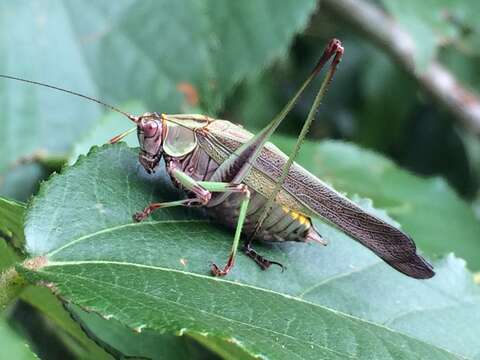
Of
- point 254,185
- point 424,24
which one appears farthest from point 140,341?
point 424,24

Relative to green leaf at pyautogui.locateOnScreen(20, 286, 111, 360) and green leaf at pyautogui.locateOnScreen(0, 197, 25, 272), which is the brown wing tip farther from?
green leaf at pyautogui.locateOnScreen(0, 197, 25, 272)

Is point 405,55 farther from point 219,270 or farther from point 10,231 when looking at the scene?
point 10,231

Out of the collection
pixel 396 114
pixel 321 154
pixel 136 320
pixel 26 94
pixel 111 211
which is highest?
pixel 396 114

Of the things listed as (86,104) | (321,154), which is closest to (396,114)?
(321,154)

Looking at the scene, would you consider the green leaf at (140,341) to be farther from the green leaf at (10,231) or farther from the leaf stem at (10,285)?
the leaf stem at (10,285)

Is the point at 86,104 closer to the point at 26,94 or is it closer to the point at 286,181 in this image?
the point at 26,94

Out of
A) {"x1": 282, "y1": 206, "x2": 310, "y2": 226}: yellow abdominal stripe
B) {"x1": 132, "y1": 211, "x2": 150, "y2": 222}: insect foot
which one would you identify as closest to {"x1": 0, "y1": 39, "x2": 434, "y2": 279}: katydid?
{"x1": 282, "y1": 206, "x2": 310, "y2": 226}: yellow abdominal stripe
